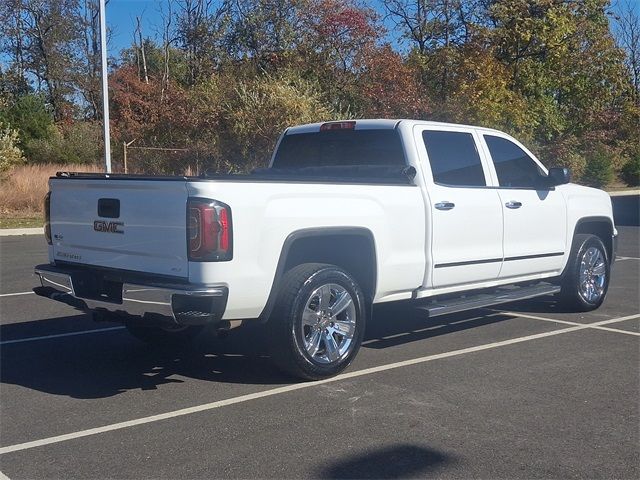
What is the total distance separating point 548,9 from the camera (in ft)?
97.7

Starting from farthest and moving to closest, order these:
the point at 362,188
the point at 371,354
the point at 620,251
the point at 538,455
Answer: the point at 620,251, the point at 371,354, the point at 362,188, the point at 538,455

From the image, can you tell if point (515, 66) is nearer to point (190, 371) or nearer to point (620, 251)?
point (620, 251)

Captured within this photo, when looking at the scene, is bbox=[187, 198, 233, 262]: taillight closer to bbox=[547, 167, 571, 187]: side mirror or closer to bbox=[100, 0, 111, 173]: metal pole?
bbox=[547, 167, 571, 187]: side mirror

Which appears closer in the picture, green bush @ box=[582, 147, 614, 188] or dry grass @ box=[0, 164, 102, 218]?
dry grass @ box=[0, 164, 102, 218]

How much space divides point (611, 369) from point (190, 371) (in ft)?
11.1

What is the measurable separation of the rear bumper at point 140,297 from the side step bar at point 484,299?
2171 millimetres

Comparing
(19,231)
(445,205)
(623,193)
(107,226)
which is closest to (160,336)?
(107,226)

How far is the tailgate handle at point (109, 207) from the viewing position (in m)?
5.97

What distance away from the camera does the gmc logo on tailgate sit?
5963 millimetres

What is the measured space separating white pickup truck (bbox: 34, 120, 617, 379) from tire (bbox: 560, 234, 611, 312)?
10.2 inches

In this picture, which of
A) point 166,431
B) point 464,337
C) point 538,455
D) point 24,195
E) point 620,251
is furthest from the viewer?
point 24,195

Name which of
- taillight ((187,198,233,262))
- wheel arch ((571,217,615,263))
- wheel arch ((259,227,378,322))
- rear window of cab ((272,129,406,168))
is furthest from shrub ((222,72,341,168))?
taillight ((187,198,233,262))

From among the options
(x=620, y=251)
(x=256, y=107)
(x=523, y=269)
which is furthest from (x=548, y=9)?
(x=523, y=269)

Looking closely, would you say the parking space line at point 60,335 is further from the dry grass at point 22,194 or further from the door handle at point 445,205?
the dry grass at point 22,194
